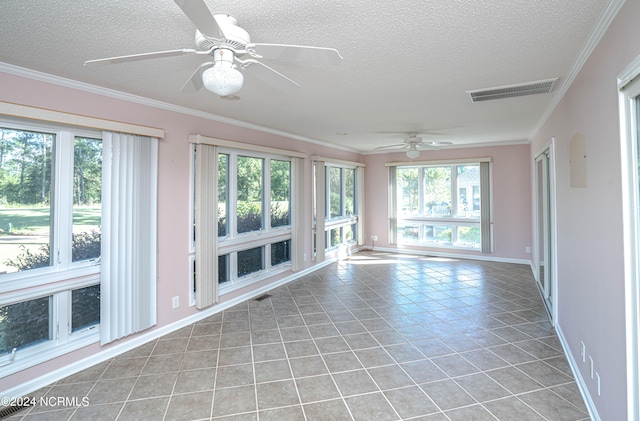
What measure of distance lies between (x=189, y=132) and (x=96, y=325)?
2.16 metres

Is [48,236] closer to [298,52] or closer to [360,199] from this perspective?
[298,52]

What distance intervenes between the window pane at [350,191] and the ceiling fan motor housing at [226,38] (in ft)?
18.5

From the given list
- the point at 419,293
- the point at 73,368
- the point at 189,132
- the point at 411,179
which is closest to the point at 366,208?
the point at 411,179

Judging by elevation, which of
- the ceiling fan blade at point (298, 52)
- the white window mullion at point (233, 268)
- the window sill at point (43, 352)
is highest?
the ceiling fan blade at point (298, 52)

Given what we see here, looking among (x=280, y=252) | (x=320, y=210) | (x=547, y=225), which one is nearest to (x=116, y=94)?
(x=280, y=252)

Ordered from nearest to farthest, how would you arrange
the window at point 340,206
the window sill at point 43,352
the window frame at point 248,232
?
the window sill at point 43,352 < the window frame at point 248,232 < the window at point 340,206

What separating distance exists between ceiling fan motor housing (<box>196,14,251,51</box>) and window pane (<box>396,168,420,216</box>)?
20.7ft

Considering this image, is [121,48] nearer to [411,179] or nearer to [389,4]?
[389,4]

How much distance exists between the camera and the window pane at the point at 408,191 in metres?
7.21

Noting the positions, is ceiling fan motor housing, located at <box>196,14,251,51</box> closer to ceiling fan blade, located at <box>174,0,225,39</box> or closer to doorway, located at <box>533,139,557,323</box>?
ceiling fan blade, located at <box>174,0,225,39</box>

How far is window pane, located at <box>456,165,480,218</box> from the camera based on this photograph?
650 centimetres

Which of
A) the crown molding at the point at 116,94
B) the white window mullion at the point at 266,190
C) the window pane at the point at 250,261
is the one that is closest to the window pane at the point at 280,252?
the window pane at the point at 250,261

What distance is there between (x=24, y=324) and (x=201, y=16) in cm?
277

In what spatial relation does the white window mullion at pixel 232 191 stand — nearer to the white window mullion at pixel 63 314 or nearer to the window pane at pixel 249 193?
the window pane at pixel 249 193
